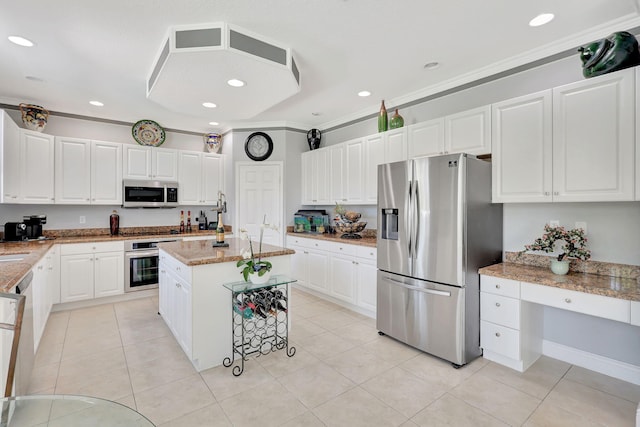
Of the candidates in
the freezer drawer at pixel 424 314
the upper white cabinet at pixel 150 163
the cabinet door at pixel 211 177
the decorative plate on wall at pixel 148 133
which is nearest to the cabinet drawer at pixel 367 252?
the freezer drawer at pixel 424 314

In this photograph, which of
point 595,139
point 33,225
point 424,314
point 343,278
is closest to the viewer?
point 595,139

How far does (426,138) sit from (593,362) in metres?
2.49

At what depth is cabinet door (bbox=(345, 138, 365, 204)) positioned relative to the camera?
422 cm

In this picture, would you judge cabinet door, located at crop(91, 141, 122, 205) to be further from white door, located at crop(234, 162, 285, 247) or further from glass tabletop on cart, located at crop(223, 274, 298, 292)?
glass tabletop on cart, located at crop(223, 274, 298, 292)

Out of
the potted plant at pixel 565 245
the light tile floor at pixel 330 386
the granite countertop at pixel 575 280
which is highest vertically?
the potted plant at pixel 565 245

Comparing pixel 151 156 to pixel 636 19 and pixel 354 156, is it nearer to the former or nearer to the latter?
pixel 354 156

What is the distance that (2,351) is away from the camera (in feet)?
5.49

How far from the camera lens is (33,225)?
12.8 feet

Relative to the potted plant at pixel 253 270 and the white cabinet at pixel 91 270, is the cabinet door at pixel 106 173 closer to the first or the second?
the white cabinet at pixel 91 270

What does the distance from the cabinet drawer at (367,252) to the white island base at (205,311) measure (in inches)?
62.6

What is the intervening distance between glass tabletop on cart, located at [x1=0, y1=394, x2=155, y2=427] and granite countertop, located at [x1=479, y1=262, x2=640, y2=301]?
8.57 feet

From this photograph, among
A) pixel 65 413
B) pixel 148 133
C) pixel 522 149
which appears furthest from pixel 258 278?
pixel 148 133

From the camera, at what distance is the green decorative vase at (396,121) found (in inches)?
148

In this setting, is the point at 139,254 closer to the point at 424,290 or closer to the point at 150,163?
the point at 150,163
